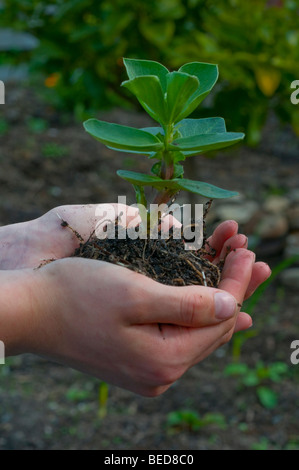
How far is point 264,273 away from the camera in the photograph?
106 centimetres

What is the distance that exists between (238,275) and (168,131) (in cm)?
28

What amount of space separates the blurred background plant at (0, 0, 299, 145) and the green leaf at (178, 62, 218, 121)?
0.93 meters

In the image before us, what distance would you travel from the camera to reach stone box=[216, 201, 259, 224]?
112 inches

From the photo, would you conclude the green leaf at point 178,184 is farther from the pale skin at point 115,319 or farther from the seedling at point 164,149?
→ the pale skin at point 115,319

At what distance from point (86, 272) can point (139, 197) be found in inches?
7.9

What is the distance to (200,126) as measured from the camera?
40.4 inches

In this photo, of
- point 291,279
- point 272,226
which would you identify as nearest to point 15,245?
point 291,279

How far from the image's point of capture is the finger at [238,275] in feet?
3.24

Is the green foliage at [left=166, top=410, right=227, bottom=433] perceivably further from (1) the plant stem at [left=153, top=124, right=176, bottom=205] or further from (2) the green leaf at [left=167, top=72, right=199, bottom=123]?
(2) the green leaf at [left=167, top=72, right=199, bottom=123]

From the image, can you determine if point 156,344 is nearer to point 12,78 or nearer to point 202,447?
point 202,447

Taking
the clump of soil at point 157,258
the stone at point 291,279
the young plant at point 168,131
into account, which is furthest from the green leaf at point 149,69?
the stone at point 291,279
